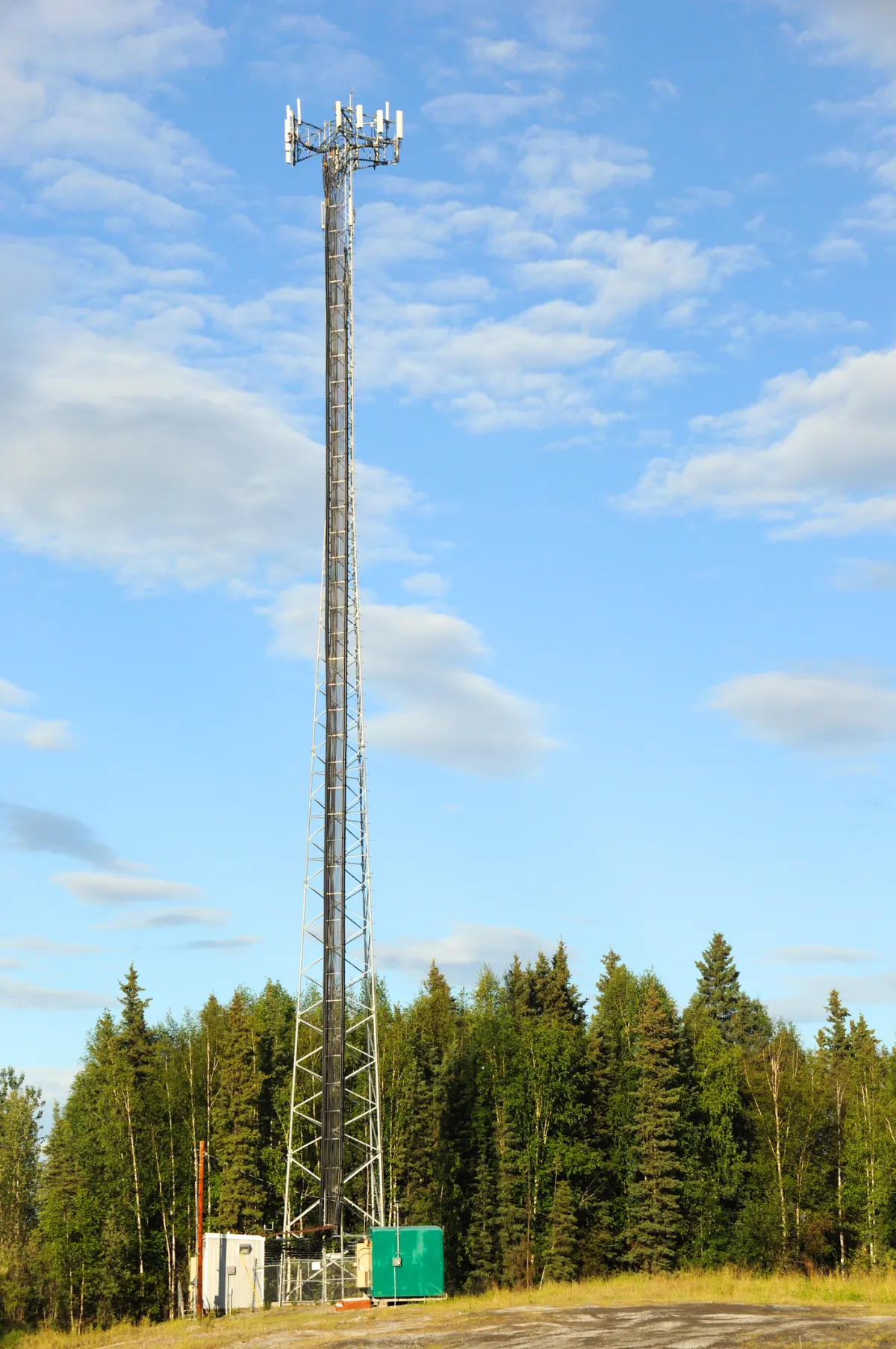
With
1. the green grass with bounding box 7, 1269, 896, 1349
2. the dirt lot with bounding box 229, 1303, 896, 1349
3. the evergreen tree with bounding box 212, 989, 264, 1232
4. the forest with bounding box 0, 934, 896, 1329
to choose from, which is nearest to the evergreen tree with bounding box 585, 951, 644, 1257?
the forest with bounding box 0, 934, 896, 1329

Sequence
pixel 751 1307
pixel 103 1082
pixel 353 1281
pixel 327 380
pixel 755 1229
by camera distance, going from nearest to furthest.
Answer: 1. pixel 751 1307
2. pixel 353 1281
3. pixel 327 380
4. pixel 755 1229
5. pixel 103 1082

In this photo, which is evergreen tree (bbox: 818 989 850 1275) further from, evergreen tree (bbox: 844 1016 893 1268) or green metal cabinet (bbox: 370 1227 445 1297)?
green metal cabinet (bbox: 370 1227 445 1297)

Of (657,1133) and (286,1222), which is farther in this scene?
(657,1133)

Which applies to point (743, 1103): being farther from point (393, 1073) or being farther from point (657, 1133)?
point (393, 1073)

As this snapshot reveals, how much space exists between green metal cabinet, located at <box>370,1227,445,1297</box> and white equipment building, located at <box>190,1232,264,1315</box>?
5804 millimetres

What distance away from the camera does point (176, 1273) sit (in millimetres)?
70438

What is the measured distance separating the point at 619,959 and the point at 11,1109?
151ft

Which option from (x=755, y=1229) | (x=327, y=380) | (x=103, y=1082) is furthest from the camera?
(x=103, y=1082)

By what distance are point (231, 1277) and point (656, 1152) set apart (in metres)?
24.1

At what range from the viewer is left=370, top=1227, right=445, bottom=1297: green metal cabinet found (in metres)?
43.8

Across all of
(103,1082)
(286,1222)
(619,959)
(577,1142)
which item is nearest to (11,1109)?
(103,1082)

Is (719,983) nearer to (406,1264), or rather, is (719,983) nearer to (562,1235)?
(562,1235)

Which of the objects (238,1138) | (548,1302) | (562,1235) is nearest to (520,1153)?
(562,1235)

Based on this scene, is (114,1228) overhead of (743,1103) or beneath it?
beneath
